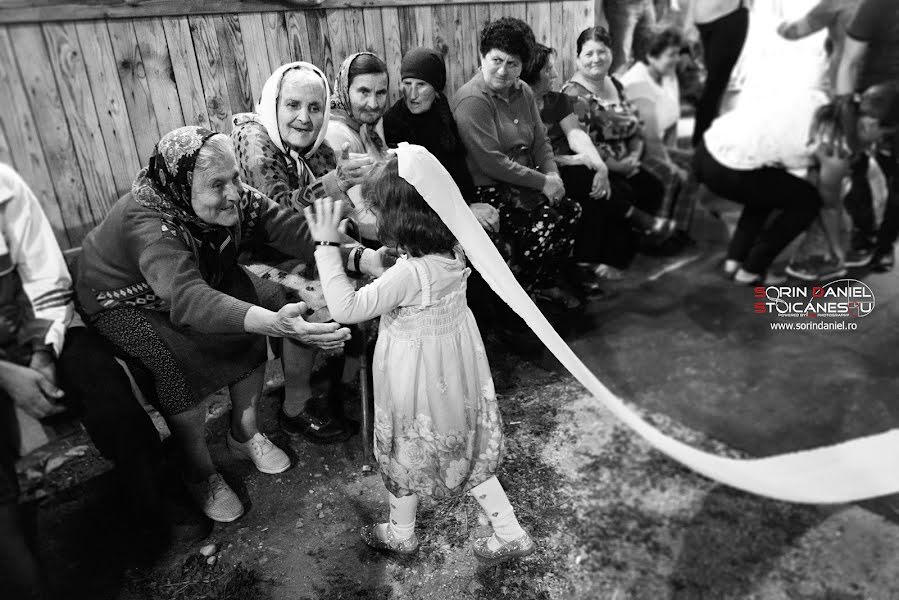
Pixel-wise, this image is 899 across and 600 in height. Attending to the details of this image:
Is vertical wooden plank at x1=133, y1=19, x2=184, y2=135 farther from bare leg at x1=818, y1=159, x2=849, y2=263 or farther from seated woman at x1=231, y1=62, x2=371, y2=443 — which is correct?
bare leg at x1=818, y1=159, x2=849, y2=263

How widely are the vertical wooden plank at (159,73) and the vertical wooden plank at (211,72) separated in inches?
3.9

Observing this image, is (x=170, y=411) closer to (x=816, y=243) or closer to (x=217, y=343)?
(x=217, y=343)

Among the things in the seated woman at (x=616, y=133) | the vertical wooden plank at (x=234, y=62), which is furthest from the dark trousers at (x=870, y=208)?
the vertical wooden plank at (x=234, y=62)

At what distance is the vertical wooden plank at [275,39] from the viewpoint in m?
1.83

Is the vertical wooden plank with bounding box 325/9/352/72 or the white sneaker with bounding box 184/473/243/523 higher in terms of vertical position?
the vertical wooden plank with bounding box 325/9/352/72

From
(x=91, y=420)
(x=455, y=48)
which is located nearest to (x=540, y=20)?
(x=455, y=48)

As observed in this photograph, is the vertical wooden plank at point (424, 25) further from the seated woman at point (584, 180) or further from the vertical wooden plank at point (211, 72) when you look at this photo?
the vertical wooden plank at point (211, 72)

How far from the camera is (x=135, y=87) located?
1526 millimetres

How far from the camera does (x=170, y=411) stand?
1.76 metres

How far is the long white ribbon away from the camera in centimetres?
145

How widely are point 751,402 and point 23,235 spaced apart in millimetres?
2529

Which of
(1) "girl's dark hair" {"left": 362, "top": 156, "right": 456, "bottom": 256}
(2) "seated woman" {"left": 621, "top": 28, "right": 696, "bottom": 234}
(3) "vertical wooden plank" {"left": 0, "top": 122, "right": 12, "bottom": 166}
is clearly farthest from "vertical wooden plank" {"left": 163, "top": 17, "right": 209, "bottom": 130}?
(2) "seated woman" {"left": 621, "top": 28, "right": 696, "bottom": 234}

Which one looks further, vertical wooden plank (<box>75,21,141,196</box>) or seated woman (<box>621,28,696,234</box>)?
seated woman (<box>621,28,696,234</box>)

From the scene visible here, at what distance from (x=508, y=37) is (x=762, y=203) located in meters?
1.53
